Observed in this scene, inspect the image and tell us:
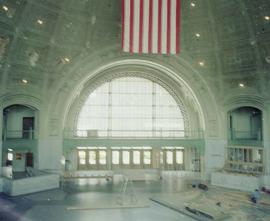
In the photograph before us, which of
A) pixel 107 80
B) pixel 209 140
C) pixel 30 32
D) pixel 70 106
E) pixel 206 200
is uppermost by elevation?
pixel 30 32

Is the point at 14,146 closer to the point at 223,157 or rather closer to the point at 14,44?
the point at 14,44

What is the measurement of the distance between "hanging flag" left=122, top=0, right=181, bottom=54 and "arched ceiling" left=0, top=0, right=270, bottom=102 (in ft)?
20.6

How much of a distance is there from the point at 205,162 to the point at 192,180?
1.99 metres

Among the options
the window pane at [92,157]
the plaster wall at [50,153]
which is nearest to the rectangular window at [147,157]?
the window pane at [92,157]

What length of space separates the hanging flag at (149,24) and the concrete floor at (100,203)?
399 inches

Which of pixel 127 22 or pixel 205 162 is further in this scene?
pixel 205 162

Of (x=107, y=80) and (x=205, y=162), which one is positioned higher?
(x=107, y=80)

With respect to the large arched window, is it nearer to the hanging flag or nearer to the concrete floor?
the concrete floor

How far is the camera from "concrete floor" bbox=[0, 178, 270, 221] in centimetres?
2016

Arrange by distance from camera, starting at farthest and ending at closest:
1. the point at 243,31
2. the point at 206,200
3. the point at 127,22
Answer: the point at 243,31, the point at 206,200, the point at 127,22

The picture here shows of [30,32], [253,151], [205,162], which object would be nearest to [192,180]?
[205,162]

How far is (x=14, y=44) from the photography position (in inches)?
1039

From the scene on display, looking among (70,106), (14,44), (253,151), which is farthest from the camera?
(70,106)

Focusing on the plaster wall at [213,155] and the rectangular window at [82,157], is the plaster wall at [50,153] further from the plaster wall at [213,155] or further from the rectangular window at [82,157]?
the plaster wall at [213,155]
